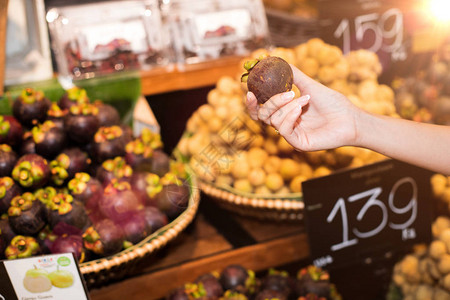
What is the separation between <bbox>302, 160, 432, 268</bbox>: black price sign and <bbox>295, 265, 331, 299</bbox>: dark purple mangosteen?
42 mm

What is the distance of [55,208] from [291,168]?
80 centimetres

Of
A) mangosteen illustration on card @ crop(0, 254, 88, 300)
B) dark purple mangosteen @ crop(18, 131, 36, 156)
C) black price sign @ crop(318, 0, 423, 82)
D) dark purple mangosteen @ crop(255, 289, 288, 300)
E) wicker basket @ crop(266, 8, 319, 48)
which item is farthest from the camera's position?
wicker basket @ crop(266, 8, 319, 48)

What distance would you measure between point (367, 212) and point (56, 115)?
40.5 inches

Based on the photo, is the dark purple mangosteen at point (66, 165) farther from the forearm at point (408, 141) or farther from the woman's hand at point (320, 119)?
the forearm at point (408, 141)

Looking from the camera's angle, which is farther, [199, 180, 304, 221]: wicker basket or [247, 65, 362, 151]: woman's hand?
[199, 180, 304, 221]: wicker basket

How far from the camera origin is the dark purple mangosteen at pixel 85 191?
134 centimetres

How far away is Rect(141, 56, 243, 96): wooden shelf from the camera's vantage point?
1799 mm

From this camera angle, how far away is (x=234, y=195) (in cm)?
158

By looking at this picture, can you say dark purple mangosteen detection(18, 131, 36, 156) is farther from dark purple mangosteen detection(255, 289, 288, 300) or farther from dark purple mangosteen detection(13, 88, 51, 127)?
dark purple mangosteen detection(255, 289, 288, 300)

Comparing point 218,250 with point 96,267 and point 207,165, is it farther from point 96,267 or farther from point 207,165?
point 96,267

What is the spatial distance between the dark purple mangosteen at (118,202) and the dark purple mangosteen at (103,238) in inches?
1.9

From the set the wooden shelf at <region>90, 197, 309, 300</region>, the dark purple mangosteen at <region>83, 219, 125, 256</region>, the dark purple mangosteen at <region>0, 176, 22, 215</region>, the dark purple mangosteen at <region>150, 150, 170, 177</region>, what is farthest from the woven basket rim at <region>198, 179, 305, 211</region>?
the dark purple mangosteen at <region>0, 176, 22, 215</region>

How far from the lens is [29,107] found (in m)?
1.45

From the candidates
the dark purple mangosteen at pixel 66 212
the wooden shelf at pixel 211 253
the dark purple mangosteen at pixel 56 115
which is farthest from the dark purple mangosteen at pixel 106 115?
the wooden shelf at pixel 211 253
